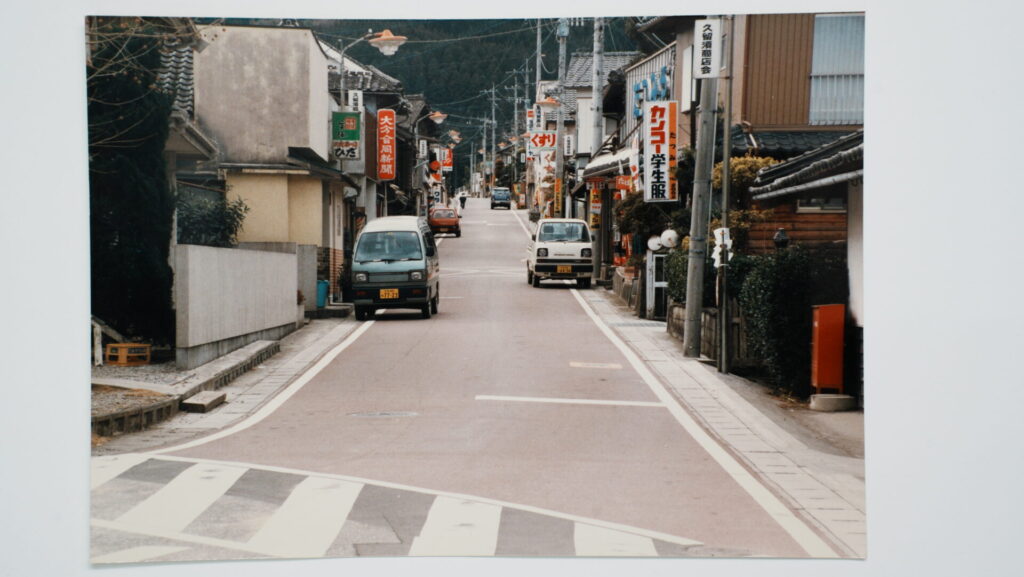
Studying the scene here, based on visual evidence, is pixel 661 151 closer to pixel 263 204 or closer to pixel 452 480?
pixel 263 204

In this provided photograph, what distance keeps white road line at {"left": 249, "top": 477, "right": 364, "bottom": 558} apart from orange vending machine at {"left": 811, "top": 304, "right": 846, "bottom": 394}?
20.5 ft

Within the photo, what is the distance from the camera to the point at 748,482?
359 inches

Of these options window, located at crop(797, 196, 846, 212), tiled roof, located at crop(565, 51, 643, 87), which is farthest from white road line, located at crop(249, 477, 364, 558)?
tiled roof, located at crop(565, 51, 643, 87)

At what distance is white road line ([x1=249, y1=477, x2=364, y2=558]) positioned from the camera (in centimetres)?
750

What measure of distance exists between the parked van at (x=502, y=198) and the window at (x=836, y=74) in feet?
166

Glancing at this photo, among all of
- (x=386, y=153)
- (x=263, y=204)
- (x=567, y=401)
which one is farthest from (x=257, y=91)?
(x=386, y=153)

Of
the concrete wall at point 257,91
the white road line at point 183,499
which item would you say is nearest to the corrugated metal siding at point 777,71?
the concrete wall at point 257,91

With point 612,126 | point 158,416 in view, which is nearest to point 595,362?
point 158,416

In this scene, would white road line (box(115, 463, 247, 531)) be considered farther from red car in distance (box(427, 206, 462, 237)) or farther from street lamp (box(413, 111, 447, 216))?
red car in distance (box(427, 206, 462, 237))

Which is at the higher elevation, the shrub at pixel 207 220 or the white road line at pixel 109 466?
the shrub at pixel 207 220

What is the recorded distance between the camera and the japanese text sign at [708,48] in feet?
55.0

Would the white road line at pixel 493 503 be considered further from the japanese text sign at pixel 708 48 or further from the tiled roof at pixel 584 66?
the tiled roof at pixel 584 66

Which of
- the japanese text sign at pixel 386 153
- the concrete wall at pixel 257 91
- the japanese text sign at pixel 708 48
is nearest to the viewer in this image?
the japanese text sign at pixel 708 48

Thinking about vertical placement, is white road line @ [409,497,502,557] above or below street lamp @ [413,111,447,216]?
below
